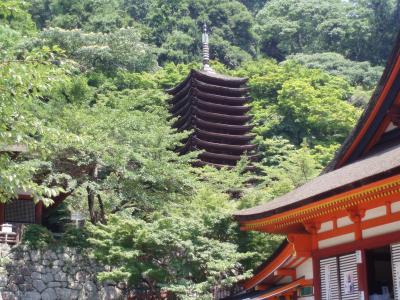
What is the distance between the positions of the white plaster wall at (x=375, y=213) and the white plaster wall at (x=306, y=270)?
6.62ft

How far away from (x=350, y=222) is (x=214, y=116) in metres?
26.9

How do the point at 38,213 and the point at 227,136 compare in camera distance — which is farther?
the point at 227,136

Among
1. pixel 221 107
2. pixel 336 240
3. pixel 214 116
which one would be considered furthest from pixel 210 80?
pixel 336 240

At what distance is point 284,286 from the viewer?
38.4ft

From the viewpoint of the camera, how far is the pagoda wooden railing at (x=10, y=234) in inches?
740

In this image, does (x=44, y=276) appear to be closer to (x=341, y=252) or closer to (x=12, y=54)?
(x=341, y=252)

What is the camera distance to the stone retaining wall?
60.7ft

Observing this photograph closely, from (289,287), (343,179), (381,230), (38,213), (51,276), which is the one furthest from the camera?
(38,213)

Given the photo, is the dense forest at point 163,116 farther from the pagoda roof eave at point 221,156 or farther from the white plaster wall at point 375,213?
the white plaster wall at point 375,213

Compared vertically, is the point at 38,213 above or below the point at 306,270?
above

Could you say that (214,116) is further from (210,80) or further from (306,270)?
(306,270)

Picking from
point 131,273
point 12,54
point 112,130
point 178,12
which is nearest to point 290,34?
point 178,12

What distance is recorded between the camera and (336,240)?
10484mm

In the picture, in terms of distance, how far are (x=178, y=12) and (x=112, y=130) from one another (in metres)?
41.5
